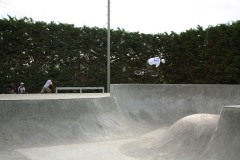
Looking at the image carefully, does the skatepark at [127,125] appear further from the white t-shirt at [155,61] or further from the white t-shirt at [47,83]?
the white t-shirt at [155,61]

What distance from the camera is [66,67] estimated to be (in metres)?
19.5

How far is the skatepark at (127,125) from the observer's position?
22.5ft

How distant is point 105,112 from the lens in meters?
10.9

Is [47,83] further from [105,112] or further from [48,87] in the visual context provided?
[105,112]

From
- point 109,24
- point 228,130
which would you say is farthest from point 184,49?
point 228,130

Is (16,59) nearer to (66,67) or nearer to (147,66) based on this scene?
(66,67)

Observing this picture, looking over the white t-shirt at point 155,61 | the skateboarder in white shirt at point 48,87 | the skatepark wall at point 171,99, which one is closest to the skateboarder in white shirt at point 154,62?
the white t-shirt at point 155,61

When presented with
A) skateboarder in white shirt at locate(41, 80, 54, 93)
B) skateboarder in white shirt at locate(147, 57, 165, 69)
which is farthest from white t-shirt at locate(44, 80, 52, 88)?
skateboarder in white shirt at locate(147, 57, 165, 69)

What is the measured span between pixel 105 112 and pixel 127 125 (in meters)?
0.85

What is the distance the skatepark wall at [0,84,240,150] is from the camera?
29.0ft

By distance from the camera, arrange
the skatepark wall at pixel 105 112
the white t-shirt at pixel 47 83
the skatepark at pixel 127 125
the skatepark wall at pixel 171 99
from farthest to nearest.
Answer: the white t-shirt at pixel 47 83
the skatepark wall at pixel 171 99
the skatepark wall at pixel 105 112
the skatepark at pixel 127 125

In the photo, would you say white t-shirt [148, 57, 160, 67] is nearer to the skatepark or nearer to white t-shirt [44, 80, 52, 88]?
white t-shirt [44, 80, 52, 88]

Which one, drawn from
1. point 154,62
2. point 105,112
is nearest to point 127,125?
point 105,112

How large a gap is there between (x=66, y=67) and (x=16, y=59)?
282 cm
